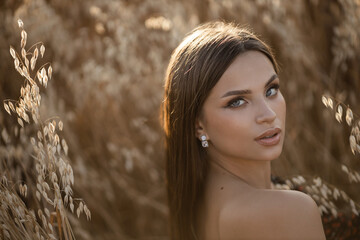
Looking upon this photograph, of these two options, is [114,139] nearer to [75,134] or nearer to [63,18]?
[75,134]

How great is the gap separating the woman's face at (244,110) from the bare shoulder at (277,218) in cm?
22

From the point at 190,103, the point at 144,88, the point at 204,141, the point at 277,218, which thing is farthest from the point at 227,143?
the point at 144,88

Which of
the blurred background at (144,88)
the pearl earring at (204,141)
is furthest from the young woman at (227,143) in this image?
the blurred background at (144,88)

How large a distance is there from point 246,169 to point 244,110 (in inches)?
11.7

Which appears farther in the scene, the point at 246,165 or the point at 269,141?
the point at 246,165

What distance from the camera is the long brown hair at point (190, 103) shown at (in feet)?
5.82

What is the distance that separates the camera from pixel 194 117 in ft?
6.03

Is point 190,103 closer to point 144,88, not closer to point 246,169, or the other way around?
point 246,169

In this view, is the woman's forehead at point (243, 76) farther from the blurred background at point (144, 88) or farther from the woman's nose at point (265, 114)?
the blurred background at point (144, 88)

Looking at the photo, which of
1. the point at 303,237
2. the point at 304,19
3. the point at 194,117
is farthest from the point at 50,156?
the point at 304,19

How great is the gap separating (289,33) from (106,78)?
1.38 meters

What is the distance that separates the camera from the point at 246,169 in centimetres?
187

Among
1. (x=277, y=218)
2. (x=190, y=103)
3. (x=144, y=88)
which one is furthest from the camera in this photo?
(x=144, y=88)

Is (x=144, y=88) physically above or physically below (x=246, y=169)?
above
